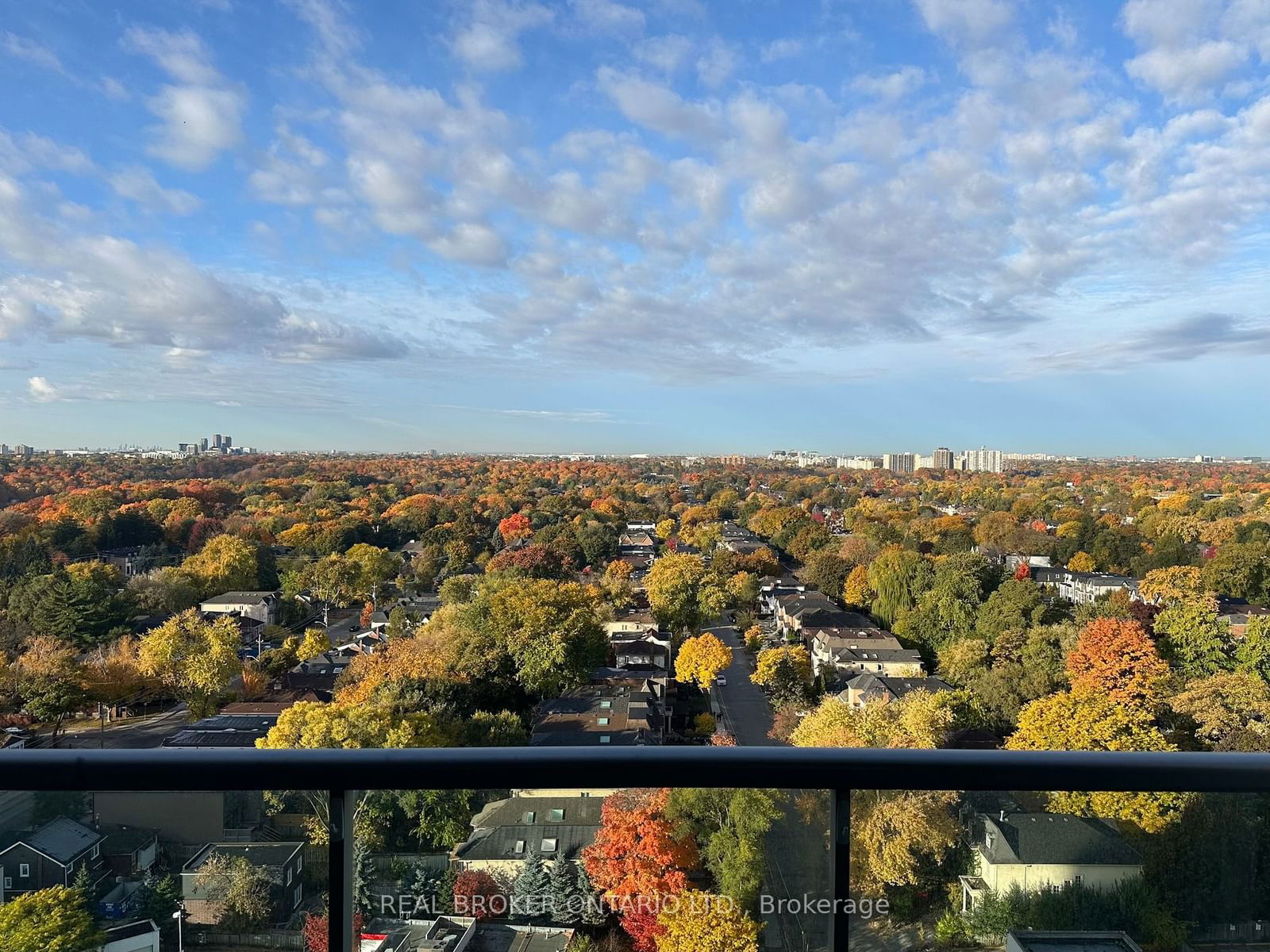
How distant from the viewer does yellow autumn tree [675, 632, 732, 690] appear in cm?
1135

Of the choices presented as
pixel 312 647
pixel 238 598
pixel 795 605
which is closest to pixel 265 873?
pixel 312 647

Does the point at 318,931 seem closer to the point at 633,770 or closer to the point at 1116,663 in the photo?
the point at 633,770

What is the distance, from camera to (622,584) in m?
16.2

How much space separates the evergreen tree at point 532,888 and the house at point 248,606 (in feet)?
53.7

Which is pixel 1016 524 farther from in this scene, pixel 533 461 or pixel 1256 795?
pixel 533 461

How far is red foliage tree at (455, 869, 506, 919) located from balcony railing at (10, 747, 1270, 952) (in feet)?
0.47

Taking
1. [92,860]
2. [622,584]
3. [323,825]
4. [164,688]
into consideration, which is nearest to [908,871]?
[323,825]

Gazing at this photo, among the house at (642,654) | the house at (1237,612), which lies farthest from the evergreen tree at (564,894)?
the house at (1237,612)

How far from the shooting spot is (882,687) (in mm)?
10586

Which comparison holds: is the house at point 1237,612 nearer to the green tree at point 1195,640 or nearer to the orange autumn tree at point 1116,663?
the green tree at point 1195,640

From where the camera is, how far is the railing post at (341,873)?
83 centimetres

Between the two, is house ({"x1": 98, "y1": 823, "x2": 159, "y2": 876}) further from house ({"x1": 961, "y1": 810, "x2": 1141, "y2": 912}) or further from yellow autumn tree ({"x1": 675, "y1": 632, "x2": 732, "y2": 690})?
yellow autumn tree ({"x1": 675, "y1": 632, "x2": 732, "y2": 690})

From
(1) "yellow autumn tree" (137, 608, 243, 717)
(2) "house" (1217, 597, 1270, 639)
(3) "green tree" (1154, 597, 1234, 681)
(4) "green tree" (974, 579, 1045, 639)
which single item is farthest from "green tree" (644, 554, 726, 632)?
(2) "house" (1217, 597, 1270, 639)

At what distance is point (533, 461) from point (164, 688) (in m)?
35.8
